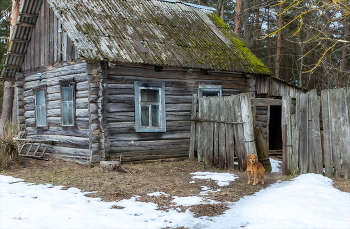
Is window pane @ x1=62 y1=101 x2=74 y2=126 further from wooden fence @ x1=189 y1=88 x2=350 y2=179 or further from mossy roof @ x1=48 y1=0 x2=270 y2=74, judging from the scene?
wooden fence @ x1=189 y1=88 x2=350 y2=179

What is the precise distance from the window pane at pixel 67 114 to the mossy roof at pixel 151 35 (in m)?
2.26

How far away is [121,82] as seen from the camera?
11.0m

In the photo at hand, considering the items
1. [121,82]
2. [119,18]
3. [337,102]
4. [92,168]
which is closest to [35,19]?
[119,18]

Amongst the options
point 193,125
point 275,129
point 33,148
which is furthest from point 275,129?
point 33,148

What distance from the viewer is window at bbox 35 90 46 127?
43.2 feet

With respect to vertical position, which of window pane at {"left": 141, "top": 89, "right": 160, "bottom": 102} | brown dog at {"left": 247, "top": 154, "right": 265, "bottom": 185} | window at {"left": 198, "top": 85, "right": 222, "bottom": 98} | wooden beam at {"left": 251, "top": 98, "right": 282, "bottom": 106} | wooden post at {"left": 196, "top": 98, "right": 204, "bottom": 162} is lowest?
brown dog at {"left": 247, "top": 154, "right": 265, "bottom": 185}

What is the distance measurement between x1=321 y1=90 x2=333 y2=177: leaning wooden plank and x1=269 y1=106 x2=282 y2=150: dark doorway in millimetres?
8700

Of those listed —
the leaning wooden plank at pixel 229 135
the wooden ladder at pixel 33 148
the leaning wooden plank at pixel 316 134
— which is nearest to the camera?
the leaning wooden plank at pixel 316 134

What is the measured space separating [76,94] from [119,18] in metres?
3.01

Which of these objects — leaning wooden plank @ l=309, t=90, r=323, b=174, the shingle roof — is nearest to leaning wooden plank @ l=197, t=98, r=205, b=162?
the shingle roof

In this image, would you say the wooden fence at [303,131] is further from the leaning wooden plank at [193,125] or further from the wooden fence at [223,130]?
the leaning wooden plank at [193,125]

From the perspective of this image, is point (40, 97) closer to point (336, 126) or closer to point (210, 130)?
point (210, 130)

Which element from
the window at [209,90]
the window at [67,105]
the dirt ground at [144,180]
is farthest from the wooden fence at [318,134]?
→ the window at [67,105]

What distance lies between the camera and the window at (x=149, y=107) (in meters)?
11.2
